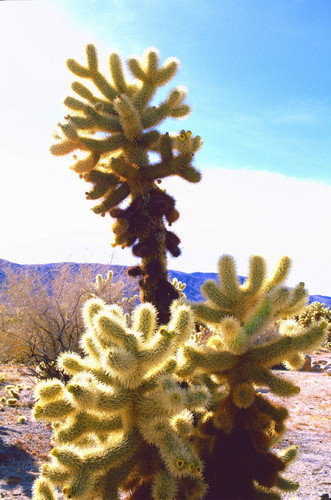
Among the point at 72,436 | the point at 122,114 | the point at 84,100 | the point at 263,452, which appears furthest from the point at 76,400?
the point at 84,100

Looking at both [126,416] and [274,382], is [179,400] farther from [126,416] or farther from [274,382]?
[274,382]

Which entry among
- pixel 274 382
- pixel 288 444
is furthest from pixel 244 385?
pixel 288 444

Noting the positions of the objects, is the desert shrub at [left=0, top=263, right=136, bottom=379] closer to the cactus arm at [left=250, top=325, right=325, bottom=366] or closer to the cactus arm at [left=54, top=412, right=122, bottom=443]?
the cactus arm at [left=54, top=412, right=122, bottom=443]

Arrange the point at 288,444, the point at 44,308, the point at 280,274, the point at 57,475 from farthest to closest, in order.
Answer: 1. the point at 44,308
2. the point at 288,444
3. the point at 280,274
4. the point at 57,475

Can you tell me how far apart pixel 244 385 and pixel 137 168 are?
2.36 metres

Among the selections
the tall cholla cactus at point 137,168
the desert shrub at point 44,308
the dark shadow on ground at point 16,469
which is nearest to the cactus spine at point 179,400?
the tall cholla cactus at point 137,168

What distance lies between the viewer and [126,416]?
8.52 ft

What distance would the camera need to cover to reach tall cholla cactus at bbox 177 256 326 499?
268 cm

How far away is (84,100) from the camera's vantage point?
4.67m

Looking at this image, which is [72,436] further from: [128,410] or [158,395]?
[158,395]

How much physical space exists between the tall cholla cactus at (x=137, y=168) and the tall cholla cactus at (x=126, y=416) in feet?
3.74

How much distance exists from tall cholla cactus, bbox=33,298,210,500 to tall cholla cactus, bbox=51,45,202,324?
Result: 3.74 feet

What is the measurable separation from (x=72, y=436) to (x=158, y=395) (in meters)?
0.60

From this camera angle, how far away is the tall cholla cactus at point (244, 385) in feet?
8.78
